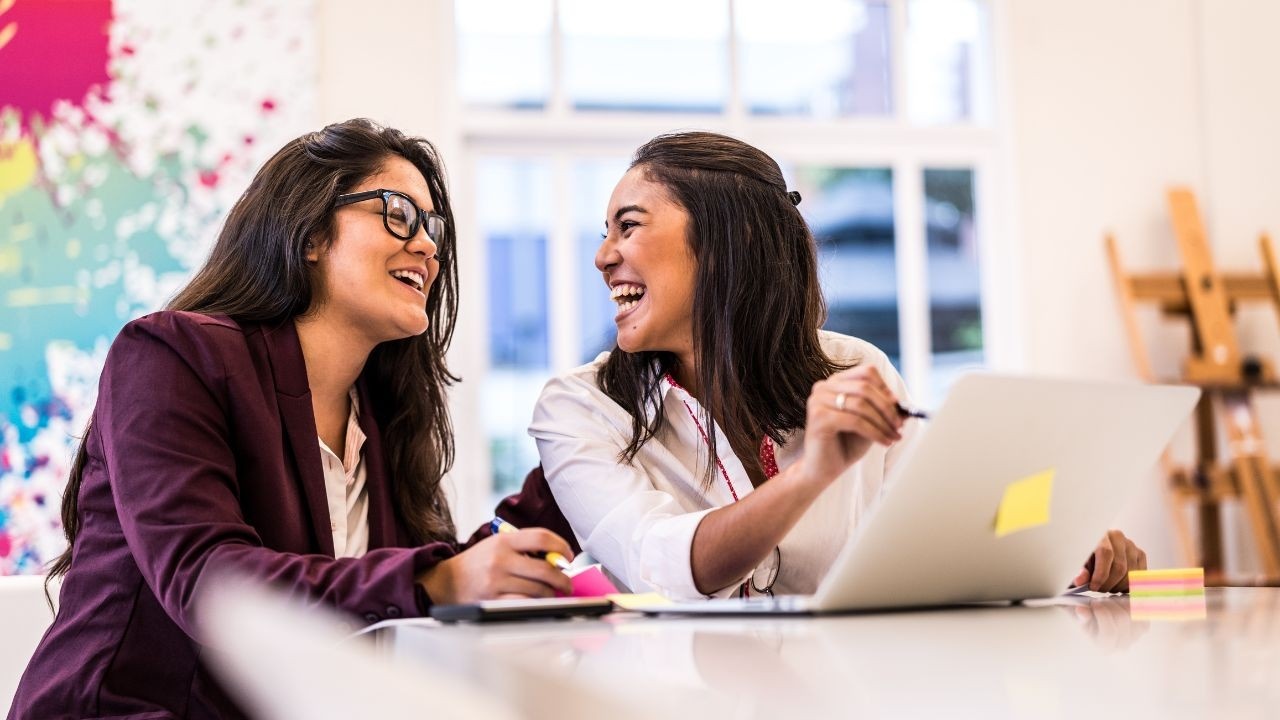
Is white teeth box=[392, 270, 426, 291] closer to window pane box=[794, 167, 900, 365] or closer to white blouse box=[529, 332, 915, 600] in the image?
white blouse box=[529, 332, 915, 600]

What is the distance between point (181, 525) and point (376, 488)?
509 millimetres

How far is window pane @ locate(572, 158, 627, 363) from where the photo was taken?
4.79 meters

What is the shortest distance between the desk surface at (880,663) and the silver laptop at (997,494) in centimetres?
5

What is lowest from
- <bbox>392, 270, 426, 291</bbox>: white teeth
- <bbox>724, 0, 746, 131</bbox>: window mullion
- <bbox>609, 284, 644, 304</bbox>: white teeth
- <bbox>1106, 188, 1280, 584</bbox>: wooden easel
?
<bbox>1106, 188, 1280, 584</bbox>: wooden easel

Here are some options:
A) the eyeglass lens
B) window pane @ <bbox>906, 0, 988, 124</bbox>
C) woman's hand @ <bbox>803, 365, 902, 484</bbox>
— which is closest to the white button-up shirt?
the eyeglass lens

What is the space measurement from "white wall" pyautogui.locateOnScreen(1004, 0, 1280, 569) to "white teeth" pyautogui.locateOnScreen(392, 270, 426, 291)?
3.45m

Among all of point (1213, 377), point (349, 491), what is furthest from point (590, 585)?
point (1213, 377)

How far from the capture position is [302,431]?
1578 millimetres

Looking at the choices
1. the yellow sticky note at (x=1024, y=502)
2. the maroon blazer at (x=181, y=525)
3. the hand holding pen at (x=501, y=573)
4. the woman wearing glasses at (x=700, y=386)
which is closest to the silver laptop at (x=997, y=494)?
the yellow sticky note at (x=1024, y=502)

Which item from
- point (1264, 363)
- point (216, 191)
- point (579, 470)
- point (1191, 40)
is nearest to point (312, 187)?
point (579, 470)

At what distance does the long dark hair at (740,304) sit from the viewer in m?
1.88

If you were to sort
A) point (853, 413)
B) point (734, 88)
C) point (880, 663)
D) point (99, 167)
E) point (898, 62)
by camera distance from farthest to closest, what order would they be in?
point (898, 62)
point (734, 88)
point (99, 167)
point (853, 413)
point (880, 663)

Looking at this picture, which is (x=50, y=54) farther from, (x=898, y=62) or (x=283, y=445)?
(x=283, y=445)

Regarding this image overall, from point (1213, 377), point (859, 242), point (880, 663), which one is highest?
point (859, 242)
